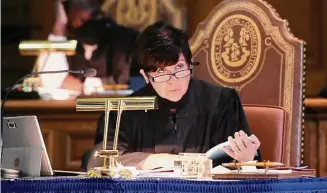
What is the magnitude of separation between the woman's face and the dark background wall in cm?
207

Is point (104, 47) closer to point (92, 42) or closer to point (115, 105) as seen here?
point (92, 42)

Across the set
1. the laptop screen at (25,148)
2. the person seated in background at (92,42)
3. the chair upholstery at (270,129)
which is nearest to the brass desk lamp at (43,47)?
the person seated in background at (92,42)

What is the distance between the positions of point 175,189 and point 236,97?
1.07m

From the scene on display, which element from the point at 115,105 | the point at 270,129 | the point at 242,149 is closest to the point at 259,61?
the point at 270,129

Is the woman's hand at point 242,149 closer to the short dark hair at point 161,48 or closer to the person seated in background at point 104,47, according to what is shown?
the short dark hair at point 161,48

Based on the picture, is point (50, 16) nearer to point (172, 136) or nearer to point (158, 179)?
point (172, 136)

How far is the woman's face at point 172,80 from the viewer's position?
3.41 m

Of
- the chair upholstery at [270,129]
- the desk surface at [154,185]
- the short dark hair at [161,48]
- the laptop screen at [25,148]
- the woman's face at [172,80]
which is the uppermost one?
the short dark hair at [161,48]

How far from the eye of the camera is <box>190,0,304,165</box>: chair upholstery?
3566 mm

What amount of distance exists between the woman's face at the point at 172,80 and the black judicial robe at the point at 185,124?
27 millimetres

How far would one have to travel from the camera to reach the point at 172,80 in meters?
3.43

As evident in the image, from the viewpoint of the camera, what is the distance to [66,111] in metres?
4.99

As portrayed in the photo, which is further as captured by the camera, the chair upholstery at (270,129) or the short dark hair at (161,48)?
the chair upholstery at (270,129)

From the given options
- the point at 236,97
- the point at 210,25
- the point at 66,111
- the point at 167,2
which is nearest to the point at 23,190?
the point at 236,97
